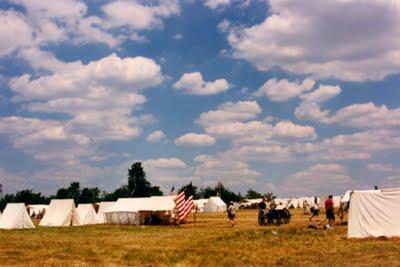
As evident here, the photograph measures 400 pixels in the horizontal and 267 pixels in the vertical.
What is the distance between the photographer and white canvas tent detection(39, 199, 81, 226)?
1799 inches

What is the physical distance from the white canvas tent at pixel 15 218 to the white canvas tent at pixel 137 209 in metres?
8.09

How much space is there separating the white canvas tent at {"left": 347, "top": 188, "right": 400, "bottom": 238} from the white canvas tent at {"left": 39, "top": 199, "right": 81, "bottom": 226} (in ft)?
96.2

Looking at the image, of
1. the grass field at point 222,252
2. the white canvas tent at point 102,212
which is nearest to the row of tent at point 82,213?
the white canvas tent at point 102,212

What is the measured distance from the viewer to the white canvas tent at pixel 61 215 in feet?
150

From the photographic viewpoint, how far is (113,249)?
2158cm


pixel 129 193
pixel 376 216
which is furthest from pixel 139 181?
pixel 376 216

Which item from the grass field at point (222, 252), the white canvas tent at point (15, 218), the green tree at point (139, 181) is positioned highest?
the green tree at point (139, 181)

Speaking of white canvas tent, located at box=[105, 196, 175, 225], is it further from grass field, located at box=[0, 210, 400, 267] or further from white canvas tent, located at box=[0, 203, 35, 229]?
grass field, located at box=[0, 210, 400, 267]

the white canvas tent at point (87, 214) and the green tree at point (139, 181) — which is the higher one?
the green tree at point (139, 181)

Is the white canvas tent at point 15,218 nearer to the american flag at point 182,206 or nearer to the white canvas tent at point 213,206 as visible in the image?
the american flag at point 182,206

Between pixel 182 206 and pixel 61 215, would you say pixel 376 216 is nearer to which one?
pixel 182 206

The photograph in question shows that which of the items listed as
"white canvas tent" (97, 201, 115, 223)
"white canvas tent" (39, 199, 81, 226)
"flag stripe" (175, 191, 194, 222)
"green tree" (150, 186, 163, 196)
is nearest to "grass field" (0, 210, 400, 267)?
"flag stripe" (175, 191, 194, 222)

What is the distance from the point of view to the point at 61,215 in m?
46.1

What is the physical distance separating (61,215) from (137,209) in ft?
23.6
